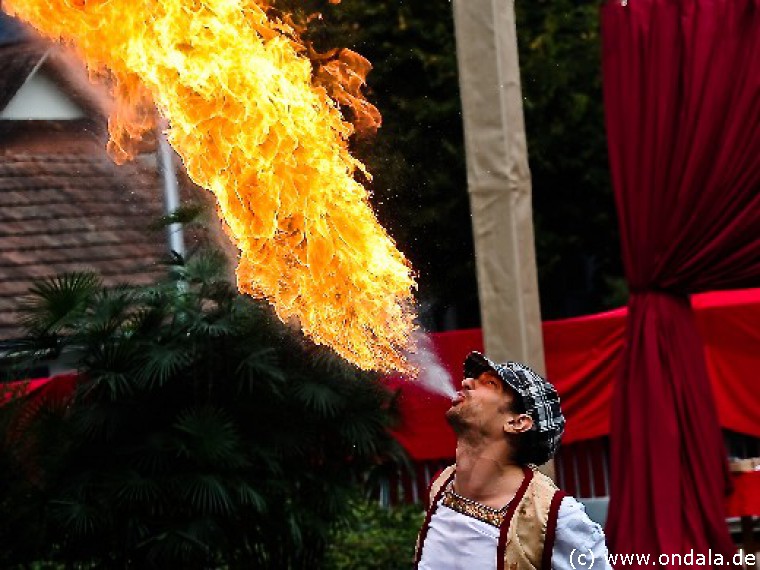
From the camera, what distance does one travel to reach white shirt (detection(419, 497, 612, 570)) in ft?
12.7

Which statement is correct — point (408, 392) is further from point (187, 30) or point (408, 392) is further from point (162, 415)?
point (187, 30)

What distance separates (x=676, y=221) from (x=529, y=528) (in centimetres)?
256

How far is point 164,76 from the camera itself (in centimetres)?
629

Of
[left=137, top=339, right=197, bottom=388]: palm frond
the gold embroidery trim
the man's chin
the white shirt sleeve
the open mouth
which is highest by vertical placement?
[left=137, top=339, right=197, bottom=388]: palm frond

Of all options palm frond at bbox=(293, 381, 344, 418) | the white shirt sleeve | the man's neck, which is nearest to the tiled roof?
palm frond at bbox=(293, 381, 344, 418)

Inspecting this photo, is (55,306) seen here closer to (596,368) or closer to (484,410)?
(596,368)

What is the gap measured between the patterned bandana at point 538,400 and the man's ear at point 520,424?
0.01 meters

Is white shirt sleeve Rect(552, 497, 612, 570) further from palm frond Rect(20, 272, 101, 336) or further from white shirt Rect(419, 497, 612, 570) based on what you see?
palm frond Rect(20, 272, 101, 336)

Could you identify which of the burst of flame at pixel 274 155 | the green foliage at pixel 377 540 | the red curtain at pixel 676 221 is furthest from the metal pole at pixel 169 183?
the red curtain at pixel 676 221

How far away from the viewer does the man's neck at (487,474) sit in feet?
13.3

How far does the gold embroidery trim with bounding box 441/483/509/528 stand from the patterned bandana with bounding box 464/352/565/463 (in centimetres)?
23

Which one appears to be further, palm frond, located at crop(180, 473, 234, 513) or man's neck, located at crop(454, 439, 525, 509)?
palm frond, located at crop(180, 473, 234, 513)

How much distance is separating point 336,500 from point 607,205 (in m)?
8.21

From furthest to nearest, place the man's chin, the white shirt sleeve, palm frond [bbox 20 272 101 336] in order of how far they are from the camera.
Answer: palm frond [bbox 20 272 101 336] → the man's chin → the white shirt sleeve
